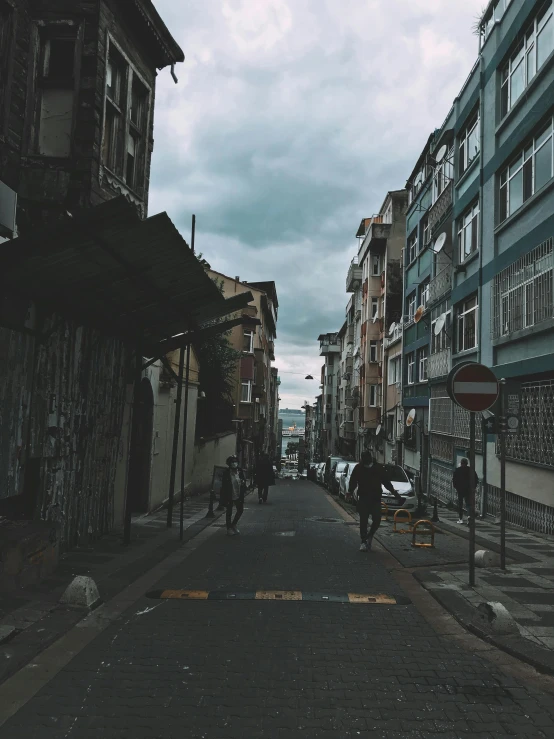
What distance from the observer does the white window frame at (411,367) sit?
3203 cm

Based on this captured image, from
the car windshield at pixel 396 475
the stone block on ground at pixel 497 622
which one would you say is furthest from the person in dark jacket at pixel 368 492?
the car windshield at pixel 396 475

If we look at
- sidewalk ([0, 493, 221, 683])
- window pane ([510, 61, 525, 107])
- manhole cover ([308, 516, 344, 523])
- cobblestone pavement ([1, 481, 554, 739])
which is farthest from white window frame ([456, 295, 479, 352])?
cobblestone pavement ([1, 481, 554, 739])

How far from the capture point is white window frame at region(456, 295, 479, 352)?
2033 centimetres

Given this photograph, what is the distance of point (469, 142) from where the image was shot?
21953mm

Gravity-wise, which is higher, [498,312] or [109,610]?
[498,312]

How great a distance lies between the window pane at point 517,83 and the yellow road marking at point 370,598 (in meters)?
14.2

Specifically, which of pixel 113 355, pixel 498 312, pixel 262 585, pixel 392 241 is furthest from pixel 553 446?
pixel 392 241

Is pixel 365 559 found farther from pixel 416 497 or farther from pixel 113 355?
pixel 416 497

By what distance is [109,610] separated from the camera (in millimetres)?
6801

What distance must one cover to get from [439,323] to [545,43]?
36.4ft

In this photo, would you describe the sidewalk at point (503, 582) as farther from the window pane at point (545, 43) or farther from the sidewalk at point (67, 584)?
the window pane at point (545, 43)

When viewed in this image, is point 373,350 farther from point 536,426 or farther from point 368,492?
point 368,492

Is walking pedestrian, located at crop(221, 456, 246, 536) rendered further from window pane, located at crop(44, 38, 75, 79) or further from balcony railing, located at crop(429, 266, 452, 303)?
balcony railing, located at crop(429, 266, 452, 303)

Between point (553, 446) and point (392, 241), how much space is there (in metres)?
32.2
